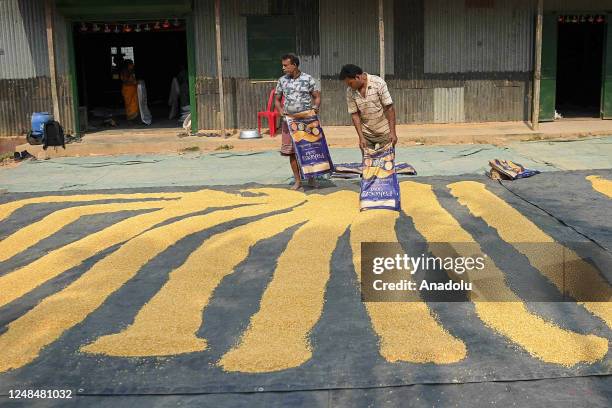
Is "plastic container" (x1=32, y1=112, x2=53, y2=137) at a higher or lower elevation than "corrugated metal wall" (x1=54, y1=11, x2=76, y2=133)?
lower

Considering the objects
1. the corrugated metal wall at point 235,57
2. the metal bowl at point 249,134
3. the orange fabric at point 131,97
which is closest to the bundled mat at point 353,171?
the metal bowl at point 249,134

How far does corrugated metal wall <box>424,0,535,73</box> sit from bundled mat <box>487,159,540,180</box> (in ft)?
20.0

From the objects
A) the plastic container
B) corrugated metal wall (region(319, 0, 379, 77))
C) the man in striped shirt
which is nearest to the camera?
the man in striped shirt

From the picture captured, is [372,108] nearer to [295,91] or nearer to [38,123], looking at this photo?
[295,91]

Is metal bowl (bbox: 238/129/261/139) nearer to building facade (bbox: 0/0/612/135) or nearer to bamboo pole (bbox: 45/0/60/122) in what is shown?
building facade (bbox: 0/0/612/135)

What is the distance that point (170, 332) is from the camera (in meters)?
4.50

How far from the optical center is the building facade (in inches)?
566

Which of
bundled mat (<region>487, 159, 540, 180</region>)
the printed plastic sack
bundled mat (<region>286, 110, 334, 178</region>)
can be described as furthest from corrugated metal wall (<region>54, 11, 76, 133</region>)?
bundled mat (<region>487, 159, 540, 180</region>)

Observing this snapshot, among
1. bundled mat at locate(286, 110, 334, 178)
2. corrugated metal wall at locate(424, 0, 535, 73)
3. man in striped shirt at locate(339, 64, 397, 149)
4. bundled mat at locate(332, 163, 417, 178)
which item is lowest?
bundled mat at locate(332, 163, 417, 178)

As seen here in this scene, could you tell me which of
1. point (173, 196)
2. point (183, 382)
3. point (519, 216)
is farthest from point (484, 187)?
point (183, 382)

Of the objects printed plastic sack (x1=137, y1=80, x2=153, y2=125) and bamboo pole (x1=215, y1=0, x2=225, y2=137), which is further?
printed plastic sack (x1=137, y1=80, x2=153, y2=125)

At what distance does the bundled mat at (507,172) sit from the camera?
897 cm

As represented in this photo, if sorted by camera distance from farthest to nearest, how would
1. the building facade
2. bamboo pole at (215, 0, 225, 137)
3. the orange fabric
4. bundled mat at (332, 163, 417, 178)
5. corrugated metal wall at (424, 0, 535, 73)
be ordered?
the orange fabric
corrugated metal wall at (424, 0, 535, 73)
the building facade
bamboo pole at (215, 0, 225, 137)
bundled mat at (332, 163, 417, 178)

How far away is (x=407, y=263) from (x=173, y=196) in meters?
3.98
